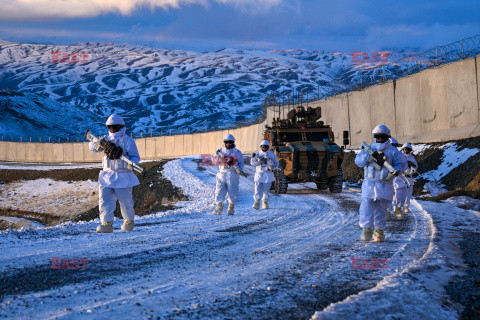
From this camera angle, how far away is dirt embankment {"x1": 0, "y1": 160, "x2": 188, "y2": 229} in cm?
2480

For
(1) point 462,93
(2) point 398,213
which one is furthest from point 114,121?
(1) point 462,93

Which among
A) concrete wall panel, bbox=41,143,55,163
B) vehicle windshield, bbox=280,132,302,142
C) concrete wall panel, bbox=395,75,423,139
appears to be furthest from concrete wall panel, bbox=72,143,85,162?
vehicle windshield, bbox=280,132,302,142

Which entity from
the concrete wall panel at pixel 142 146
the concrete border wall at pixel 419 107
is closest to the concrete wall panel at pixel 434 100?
the concrete border wall at pixel 419 107

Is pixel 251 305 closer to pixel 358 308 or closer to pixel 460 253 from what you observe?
pixel 358 308

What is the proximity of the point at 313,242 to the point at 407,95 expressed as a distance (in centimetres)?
2806

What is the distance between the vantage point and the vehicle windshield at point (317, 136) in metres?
22.7

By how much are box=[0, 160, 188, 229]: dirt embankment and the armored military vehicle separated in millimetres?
4477

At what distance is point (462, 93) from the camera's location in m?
29.4

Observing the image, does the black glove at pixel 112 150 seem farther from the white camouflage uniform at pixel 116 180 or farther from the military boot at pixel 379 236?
the military boot at pixel 379 236

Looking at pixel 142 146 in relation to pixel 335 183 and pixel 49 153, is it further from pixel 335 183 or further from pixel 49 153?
pixel 335 183

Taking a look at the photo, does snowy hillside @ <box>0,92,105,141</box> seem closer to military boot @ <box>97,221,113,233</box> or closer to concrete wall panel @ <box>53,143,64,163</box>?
concrete wall panel @ <box>53,143,64,163</box>

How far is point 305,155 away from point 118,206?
1460cm

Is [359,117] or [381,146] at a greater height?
[359,117]

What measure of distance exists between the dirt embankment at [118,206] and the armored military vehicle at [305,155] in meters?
4.48
